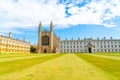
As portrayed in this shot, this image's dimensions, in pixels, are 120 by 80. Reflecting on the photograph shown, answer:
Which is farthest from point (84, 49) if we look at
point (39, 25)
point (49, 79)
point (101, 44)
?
point (49, 79)

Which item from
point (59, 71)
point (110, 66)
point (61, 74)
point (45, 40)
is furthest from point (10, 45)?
point (61, 74)

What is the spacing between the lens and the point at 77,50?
461 feet

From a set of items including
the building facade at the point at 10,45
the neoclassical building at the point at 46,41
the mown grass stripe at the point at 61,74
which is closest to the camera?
the mown grass stripe at the point at 61,74

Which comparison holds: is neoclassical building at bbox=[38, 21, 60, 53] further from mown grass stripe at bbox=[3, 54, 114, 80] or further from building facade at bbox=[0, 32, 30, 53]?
mown grass stripe at bbox=[3, 54, 114, 80]

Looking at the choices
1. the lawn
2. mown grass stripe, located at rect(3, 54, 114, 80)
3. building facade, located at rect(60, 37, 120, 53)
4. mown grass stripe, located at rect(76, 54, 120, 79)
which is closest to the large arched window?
building facade, located at rect(60, 37, 120, 53)

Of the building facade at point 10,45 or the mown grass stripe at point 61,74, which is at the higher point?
the building facade at point 10,45

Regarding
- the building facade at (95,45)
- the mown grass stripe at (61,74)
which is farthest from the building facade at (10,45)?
the mown grass stripe at (61,74)

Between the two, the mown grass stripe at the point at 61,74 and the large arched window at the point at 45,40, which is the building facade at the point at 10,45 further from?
the mown grass stripe at the point at 61,74

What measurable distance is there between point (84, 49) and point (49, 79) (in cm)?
13400

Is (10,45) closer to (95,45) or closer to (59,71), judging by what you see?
(59,71)

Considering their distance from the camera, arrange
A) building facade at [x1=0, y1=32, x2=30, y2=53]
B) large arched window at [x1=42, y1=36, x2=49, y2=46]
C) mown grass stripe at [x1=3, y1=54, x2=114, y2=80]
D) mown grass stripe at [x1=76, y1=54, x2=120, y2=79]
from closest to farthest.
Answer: mown grass stripe at [x1=3, y1=54, x2=114, y2=80], mown grass stripe at [x1=76, y1=54, x2=120, y2=79], building facade at [x1=0, y1=32, x2=30, y2=53], large arched window at [x1=42, y1=36, x2=49, y2=46]

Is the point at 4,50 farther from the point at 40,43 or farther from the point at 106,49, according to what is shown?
the point at 106,49

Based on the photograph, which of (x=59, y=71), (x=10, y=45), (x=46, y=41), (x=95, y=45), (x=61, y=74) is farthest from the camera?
(x=95, y=45)

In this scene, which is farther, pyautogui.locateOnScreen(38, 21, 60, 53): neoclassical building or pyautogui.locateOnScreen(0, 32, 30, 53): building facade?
pyautogui.locateOnScreen(38, 21, 60, 53): neoclassical building
